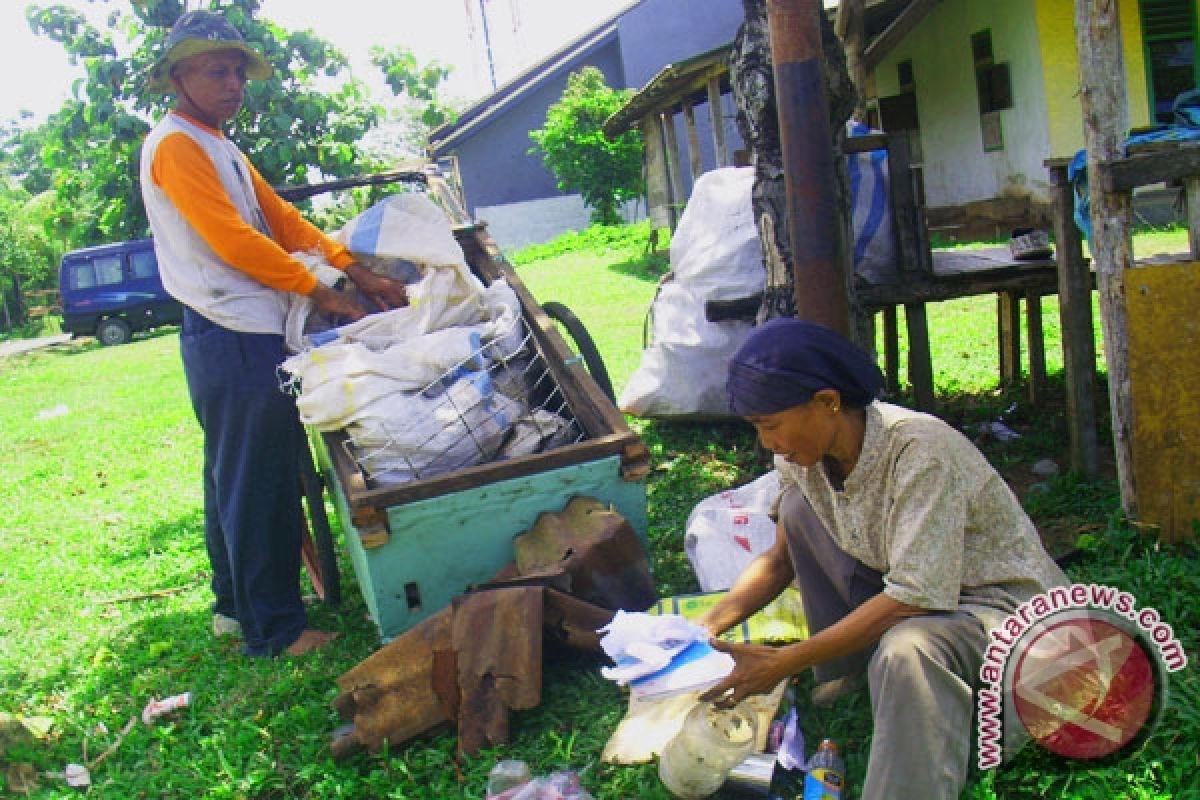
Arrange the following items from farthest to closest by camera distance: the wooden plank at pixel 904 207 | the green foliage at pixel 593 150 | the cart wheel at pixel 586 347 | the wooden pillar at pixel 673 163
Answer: the green foliage at pixel 593 150 < the wooden pillar at pixel 673 163 < the wooden plank at pixel 904 207 < the cart wheel at pixel 586 347

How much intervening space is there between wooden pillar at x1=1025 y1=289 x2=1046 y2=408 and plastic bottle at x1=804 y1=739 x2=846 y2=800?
2.99 meters

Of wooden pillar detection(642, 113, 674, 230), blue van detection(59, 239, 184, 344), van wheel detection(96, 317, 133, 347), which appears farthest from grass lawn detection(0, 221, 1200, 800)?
van wheel detection(96, 317, 133, 347)

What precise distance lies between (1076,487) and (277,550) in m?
2.98

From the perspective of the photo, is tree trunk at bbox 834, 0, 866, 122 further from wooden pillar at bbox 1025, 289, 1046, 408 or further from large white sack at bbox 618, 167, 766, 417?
wooden pillar at bbox 1025, 289, 1046, 408

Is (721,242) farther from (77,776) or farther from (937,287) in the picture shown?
(77,776)


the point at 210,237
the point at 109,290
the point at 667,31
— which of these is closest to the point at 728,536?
the point at 210,237

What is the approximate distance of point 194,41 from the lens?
3.46 metres

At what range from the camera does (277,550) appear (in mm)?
3729

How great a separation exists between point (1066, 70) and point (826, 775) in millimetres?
10399

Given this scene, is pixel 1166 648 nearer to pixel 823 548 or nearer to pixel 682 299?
pixel 823 548

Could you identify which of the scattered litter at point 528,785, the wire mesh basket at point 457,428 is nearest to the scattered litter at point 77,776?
the wire mesh basket at point 457,428

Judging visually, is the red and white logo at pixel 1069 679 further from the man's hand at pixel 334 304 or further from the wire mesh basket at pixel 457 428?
the man's hand at pixel 334 304

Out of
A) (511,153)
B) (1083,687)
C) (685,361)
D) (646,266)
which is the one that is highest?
(511,153)

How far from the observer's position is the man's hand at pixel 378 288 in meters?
3.96
